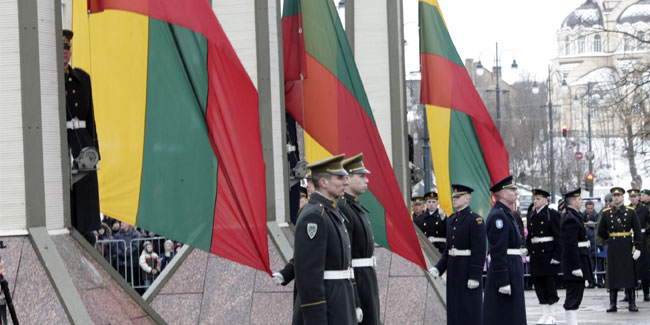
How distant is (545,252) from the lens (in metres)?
15.4

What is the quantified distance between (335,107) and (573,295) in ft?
17.8

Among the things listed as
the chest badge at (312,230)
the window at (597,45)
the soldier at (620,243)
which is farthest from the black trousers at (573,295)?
the window at (597,45)

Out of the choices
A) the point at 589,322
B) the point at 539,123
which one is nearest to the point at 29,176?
the point at 589,322

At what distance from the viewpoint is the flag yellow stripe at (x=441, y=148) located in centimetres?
1417

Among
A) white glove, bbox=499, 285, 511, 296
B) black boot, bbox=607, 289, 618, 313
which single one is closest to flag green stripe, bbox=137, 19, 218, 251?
white glove, bbox=499, 285, 511, 296

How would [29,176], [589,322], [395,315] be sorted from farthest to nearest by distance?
[589,322] < [395,315] < [29,176]

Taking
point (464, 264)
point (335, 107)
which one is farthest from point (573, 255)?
point (335, 107)

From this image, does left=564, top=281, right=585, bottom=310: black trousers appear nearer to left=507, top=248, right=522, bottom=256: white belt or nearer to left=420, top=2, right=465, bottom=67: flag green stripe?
left=507, top=248, right=522, bottom=256: white belt

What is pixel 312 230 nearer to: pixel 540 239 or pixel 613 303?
pixel 540 239

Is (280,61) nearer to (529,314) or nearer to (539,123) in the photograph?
(529,314)

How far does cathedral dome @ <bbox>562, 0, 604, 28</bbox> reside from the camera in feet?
438

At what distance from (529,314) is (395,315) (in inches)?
209

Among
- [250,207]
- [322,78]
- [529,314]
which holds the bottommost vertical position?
[529,314]

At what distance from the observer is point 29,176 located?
7359 mm
